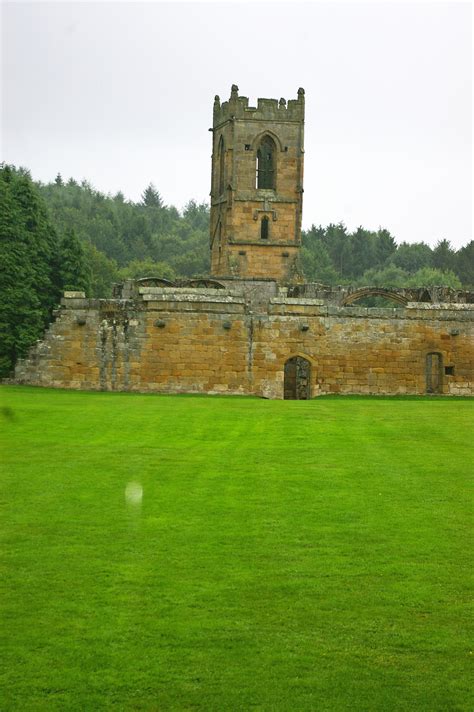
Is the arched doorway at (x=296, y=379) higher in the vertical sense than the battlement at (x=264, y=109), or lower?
lower

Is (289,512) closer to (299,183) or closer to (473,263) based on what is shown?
(299,183)

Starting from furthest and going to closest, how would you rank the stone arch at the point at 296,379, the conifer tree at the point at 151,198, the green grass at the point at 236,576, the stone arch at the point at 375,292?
the conifer tree at the point at 151,198
the stone arch at the point at 375,292
the stone arch at the point at 296,379
the green grass at the point at 236,576

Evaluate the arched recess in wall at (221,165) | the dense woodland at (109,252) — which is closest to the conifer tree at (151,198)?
the dense woodland at (109,252)

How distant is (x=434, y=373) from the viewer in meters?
36.2

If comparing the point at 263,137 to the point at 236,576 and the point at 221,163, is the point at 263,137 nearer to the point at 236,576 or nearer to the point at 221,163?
the point at 221,163

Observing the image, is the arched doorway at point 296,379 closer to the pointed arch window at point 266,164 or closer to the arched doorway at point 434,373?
the arched doorway at point 434,373

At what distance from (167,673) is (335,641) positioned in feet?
4.56

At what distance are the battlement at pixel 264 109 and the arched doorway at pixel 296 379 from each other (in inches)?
901

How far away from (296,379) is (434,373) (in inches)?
182

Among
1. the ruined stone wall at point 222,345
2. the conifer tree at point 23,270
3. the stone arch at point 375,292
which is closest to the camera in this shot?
the ruined stone wall at point 222,345

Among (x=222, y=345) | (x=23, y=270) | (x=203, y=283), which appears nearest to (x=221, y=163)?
(x=203, y=283)

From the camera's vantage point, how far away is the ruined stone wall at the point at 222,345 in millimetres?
32938

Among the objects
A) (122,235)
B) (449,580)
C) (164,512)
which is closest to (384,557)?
(449,580)

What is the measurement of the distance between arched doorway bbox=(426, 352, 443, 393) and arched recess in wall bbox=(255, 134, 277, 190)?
23.6 metres
